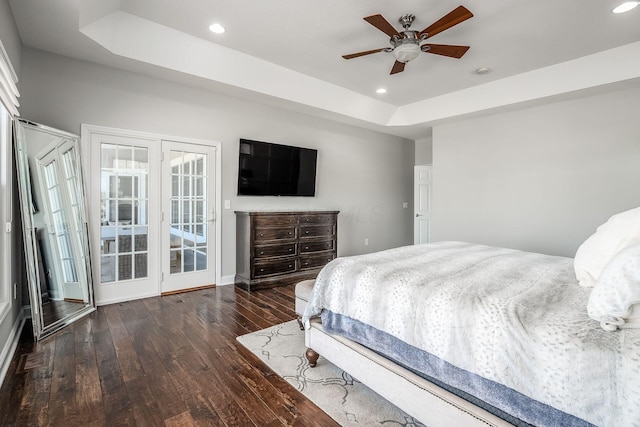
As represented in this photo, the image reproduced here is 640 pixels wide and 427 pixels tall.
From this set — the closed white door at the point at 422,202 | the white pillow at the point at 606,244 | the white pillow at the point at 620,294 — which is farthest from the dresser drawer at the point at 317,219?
the white pillow at the point at 620,294

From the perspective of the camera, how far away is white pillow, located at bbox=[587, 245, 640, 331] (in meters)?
1.12

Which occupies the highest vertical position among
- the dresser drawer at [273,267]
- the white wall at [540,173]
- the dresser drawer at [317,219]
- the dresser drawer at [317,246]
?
the white wall at [540,173]

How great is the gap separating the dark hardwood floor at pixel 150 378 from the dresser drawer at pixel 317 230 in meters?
1.70

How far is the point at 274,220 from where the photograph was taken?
4453 mm

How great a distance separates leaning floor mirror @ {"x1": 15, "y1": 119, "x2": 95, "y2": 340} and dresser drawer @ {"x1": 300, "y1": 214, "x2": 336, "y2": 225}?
2.68 m

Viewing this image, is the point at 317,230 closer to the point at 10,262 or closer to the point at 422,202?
the point at 422,202

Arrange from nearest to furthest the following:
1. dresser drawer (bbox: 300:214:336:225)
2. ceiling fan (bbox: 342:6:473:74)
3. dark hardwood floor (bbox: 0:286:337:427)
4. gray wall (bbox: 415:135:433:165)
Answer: dark hardwood floor (bbox: 0:286:337:427) < ceiling fan (bbox: 342:6:473:74) < dresser drawer (bbox: 300:214:336:225) < gray wall (bbox: 415:135:433:165)

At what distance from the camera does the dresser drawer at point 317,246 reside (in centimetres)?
482

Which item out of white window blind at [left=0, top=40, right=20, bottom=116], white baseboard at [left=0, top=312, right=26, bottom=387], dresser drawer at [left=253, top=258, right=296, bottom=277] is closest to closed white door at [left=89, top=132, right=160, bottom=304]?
white baseboard at [left=0, top=312, right=26, bottom=387]

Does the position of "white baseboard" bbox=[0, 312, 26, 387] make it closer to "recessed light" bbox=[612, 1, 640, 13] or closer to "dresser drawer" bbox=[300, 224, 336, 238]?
"dresser drawer" bbox=[300, 224, 336, 238]

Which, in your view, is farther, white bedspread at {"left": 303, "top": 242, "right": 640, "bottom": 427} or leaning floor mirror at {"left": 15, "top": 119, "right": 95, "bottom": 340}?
leaning floor mirror at {"left": 15, "top": 119, "right": 95, "bottom": 340}

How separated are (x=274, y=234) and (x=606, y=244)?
141 inches

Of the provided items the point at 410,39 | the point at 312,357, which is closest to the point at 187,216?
the point at 312,357

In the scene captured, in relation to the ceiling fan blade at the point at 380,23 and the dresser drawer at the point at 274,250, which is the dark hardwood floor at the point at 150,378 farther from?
the ceiling fan blade at the point at 380,23
